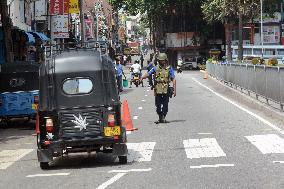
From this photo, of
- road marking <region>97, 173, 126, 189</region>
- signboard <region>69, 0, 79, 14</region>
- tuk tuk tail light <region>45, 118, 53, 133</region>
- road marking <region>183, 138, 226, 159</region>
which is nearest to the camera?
road marking <region>97, 173, 126, 189</region>

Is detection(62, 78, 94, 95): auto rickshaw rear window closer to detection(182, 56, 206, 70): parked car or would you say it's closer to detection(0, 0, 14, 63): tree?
detection(0, 0, 14, 63): tree

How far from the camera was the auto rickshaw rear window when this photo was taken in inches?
512

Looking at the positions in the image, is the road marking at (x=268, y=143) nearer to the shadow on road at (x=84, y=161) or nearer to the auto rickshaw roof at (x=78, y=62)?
the shadow on road at (x=84, y=161)

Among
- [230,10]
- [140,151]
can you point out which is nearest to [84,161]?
[140,151]

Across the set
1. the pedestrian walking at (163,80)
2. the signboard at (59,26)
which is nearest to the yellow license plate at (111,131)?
the pedestrian walking at (163,80)

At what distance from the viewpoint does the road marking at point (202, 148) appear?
1343 centimetres

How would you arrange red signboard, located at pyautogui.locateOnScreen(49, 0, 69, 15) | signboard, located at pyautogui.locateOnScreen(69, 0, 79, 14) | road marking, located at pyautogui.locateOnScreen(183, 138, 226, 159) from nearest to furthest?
road marking, located at pyautogui.locateOnScreen(183, 138, 226, 159) < red signboard, located at pyautogui.locateOnScreen(49, 0, 69, 15) < signboard, located at pyautogui.locateOnScreen(69, 0, 79, 14)

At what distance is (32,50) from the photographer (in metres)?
44.7

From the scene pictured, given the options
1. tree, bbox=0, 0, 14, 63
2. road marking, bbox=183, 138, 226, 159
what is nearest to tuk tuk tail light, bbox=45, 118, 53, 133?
road marking, bbox=183, 138, 226, 159

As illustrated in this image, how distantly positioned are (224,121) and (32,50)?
2583cm

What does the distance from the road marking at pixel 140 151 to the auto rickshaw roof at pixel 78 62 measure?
1.89m

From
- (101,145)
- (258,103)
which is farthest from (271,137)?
(258,103)

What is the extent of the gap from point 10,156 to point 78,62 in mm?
3612

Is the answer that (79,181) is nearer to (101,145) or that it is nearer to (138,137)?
(101,145)
